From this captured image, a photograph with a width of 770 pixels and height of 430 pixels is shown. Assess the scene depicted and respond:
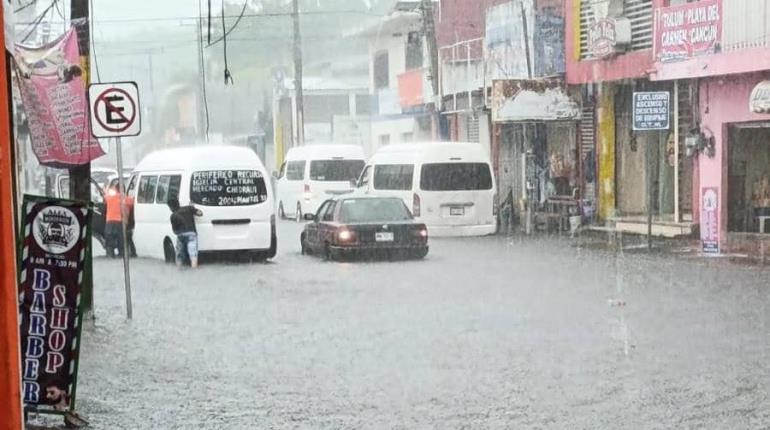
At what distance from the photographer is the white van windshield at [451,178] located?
2764 centimetres

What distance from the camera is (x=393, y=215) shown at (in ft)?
74.1

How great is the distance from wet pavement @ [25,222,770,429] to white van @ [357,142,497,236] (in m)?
7.05

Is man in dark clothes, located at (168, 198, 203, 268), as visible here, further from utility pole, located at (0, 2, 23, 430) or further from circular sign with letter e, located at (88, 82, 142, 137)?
utility pole, located at (0, 2, 23, 430)

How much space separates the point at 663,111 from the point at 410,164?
7.50 metres

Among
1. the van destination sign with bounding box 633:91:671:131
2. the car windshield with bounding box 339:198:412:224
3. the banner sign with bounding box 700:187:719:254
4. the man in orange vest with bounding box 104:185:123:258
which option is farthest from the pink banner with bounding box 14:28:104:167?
the banner sign with bounding box 700:187:719:254

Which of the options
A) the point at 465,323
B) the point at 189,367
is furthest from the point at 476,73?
the point at 189,367

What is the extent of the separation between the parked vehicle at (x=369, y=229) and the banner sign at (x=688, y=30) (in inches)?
251

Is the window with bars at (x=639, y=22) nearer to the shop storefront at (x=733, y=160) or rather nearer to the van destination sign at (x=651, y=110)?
the shop storefront at (x=733, y=160)

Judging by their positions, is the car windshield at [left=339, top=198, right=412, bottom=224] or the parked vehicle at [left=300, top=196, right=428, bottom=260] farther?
the car windshield at [left=339, top=198, right=412, bottom=224]

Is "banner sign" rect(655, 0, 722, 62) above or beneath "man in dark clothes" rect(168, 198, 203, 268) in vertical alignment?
above

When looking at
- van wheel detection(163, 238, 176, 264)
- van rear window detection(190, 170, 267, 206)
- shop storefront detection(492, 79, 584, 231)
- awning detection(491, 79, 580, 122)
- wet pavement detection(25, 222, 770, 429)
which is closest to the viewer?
wet pavement detection(25, 222, 770, 429)

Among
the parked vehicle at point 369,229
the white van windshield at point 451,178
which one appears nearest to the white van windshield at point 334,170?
the white van windshield at point 451,178

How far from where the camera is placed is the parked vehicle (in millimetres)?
22031

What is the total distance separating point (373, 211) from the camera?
22.5 m
